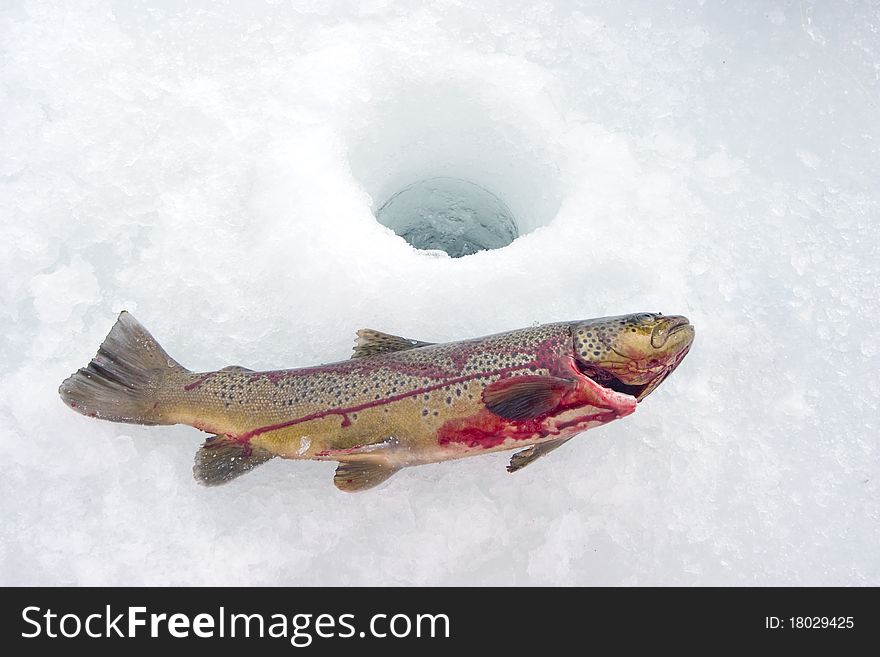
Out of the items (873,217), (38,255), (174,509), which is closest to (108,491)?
(174,509)

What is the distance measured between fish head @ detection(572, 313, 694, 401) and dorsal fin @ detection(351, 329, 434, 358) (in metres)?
0.66

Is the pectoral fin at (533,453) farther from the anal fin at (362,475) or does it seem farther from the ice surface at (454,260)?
the anal fin at (362,475)

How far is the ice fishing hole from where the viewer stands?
428 centimetres

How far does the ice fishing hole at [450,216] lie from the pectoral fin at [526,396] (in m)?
1.91

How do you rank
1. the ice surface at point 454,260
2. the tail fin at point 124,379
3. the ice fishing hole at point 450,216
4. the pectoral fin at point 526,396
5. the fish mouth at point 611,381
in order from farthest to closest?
the ice fishing hole at point 450,216, the ice surface at point 454,260, the tail fin at point 124,379, the fish mouth at point 611,381, the pectoral fin at point 526,396

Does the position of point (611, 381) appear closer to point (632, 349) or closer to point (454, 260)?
point (632, 349)

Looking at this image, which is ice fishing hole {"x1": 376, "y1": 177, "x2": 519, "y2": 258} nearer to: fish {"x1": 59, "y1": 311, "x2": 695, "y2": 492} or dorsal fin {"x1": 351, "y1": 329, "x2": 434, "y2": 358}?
dorsal fin {"x1": 351, "y1": 329, "x2": 434, "y2": 358}

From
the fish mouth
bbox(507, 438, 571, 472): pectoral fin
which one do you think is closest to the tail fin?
bbox(507, 438, 571, 472): pectoral fin

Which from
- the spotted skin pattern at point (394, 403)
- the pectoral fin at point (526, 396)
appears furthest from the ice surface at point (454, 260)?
the pectoral fin at point (526, 396)

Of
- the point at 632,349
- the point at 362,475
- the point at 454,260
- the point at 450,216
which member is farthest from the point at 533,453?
the point at 450,216

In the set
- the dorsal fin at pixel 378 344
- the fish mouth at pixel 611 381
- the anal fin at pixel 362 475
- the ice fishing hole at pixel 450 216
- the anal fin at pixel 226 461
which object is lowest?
the anal fin at pixel 362 475

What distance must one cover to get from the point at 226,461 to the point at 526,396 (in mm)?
1220

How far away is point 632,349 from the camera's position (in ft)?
8.34

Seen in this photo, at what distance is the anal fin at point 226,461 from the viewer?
2.61 metres
